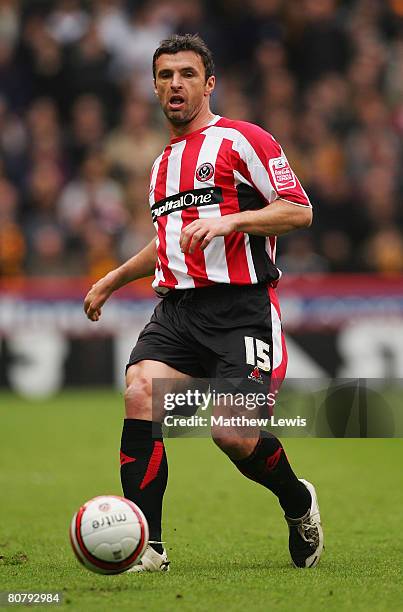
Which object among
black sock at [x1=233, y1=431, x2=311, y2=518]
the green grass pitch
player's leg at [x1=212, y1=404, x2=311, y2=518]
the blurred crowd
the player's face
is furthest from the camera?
the blurred crowd

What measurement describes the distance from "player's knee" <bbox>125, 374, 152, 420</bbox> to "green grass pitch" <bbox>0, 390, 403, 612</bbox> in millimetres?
685

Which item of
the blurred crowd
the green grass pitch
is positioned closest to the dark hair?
the green grass pitch

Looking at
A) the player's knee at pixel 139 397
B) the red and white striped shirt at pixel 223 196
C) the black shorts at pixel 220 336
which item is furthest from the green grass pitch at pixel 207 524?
the red and white striped shirt at pixel 223 196

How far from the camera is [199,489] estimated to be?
8.05 meters

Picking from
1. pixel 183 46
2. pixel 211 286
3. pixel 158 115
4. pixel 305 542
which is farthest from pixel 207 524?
pixel 158 115

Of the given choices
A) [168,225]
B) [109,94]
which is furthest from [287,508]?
[109,94]

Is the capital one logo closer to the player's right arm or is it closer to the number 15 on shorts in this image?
the player's right arm

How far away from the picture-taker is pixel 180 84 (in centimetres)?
545

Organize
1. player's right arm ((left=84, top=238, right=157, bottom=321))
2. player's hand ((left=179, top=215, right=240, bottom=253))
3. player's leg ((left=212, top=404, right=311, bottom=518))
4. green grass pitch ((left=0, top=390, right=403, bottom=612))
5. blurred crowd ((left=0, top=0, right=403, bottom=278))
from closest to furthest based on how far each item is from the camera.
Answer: green grass pitch ((left=0, top=390, right=403, bottom=612)) < player's hand ((left=179, top=215, right=240, bottom=253)) < player's leg ((left=212, top=404, right=311, bottom=518)) < player's right arm ((left=84, top=238, right=157, bottom=321)) < blurred crowd ((left=0, top=0, right=403, bottom=278))

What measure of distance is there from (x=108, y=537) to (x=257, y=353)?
110 cm

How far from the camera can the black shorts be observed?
5.36 meters

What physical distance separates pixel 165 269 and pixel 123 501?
1122 millimetres

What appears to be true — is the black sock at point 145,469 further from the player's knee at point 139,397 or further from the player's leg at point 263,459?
the player's leg at point 263,459

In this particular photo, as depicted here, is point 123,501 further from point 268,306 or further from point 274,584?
point 268,306
